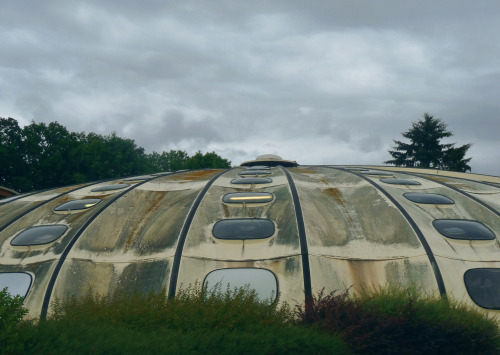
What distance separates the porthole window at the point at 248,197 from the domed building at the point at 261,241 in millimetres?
74

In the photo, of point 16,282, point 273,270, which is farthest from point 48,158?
point 273,270

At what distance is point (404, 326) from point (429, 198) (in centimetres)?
981

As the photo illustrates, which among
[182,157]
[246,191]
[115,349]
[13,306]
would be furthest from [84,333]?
[182,157]

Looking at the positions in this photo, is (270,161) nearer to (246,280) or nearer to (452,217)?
(452,217)

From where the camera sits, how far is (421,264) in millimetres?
12938

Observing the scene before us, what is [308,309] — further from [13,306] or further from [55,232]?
[55,232]

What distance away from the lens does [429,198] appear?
682 inches

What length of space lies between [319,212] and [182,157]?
6441 cm

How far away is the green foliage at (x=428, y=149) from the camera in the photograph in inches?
2552

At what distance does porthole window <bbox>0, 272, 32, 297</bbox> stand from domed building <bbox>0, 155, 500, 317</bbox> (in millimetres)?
41

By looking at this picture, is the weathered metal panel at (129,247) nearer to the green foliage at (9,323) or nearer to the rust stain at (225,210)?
the rust stain at (225,210)

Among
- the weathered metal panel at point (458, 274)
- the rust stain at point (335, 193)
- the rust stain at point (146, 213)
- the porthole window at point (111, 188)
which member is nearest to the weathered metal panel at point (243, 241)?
the rust stain at point (335, 193)

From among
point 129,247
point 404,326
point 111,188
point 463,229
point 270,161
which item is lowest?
point 404,326

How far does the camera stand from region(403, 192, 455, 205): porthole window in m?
17.0
